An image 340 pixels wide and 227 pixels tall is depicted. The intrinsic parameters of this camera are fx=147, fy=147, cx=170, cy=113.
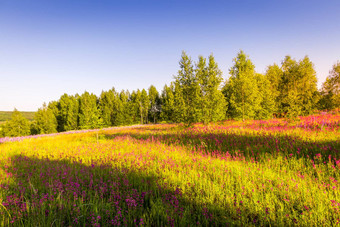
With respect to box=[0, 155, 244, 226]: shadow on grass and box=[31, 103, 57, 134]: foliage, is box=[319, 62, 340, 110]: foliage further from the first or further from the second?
box=[31, 103, 57, 134]: foliage

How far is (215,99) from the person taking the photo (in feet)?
41.9

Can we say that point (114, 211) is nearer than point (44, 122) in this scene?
Yes

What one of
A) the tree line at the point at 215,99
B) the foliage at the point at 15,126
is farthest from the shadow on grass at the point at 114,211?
the foliage at the point at 15,126

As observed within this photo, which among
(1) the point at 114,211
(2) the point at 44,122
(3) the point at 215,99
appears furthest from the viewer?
(2) the point at 44,122

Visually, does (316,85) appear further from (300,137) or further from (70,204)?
(70,204)

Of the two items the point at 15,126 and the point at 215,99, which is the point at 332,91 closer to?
the point at 215,99

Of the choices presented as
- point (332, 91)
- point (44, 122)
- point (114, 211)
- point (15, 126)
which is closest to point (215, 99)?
point (114, 211)

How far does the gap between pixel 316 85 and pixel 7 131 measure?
251ft

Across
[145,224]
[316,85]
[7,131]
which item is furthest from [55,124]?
[316,85]

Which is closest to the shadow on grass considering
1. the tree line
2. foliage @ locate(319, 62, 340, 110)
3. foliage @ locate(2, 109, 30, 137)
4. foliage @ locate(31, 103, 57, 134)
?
the tree line

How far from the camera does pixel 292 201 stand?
2092 mm

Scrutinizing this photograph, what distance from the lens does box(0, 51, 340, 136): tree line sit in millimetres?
12852

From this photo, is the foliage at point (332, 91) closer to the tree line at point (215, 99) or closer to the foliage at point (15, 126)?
the tree line at point (215, 99)

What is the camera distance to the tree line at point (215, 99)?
42.2 feet
